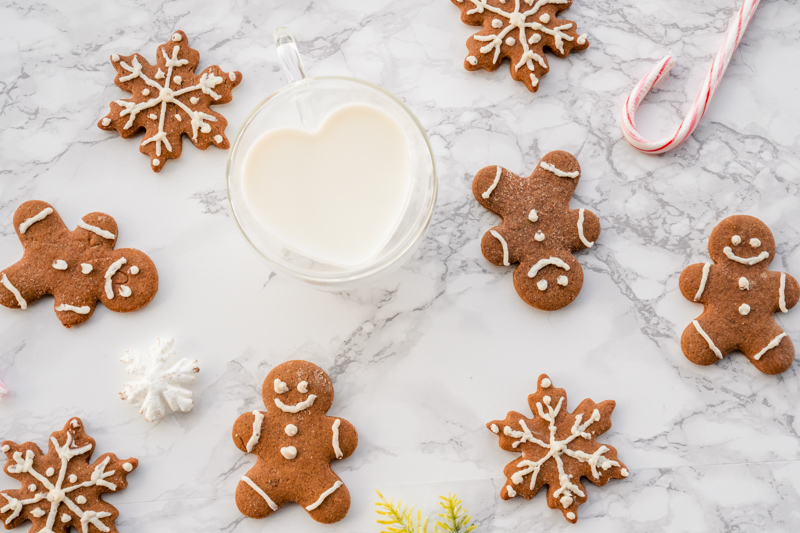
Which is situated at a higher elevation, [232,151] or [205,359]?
[232,151]

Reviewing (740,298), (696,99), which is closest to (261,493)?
(740,298)

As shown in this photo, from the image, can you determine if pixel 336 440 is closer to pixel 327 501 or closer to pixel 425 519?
pixel 327 501

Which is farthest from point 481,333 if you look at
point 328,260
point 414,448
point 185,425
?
point 185,425

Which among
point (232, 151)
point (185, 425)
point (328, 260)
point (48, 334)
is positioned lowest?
point (185, 425)

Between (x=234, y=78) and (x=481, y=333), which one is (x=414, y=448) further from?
(x=234, y=78)

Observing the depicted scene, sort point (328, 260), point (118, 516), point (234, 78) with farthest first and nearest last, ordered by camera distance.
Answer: point (234, 78) < point (118, 516) < point (328, 260)

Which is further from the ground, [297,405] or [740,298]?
[740,298]

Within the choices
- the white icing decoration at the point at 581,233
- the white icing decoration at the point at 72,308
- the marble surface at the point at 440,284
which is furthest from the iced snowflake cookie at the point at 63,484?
the white icing decoration at the point at 581,233

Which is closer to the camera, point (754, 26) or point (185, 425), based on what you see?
point (185, 425)
